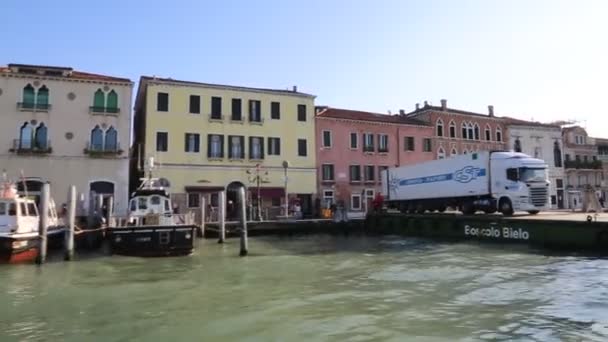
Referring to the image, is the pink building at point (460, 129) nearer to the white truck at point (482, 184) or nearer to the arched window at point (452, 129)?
the arched window at point (452, 129)

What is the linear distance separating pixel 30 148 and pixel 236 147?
46.0 ft

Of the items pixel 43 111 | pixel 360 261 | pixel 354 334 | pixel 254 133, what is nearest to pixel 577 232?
pixel 360 261

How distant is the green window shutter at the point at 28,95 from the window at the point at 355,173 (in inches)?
972

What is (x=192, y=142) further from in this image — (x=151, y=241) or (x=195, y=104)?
(x=151, y=241)

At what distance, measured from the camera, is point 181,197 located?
35.3m

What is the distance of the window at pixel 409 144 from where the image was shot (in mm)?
45250

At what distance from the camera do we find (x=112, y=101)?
113 feet

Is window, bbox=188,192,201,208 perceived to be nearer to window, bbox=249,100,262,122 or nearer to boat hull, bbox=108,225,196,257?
window, bbox=249,100,262,122

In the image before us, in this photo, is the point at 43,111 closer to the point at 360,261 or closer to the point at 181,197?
Result: the point at 181,197

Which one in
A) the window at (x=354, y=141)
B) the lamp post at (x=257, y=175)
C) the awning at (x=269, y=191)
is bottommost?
the awning at (x=269, y=191)

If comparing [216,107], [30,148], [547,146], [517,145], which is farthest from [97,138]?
[547,146]

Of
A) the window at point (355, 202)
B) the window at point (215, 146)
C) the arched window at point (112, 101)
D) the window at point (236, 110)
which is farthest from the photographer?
the window at point (355, 202)

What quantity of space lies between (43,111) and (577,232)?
32.1 m

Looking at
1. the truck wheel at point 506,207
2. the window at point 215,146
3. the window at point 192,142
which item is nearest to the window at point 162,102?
the window at point 192,142
